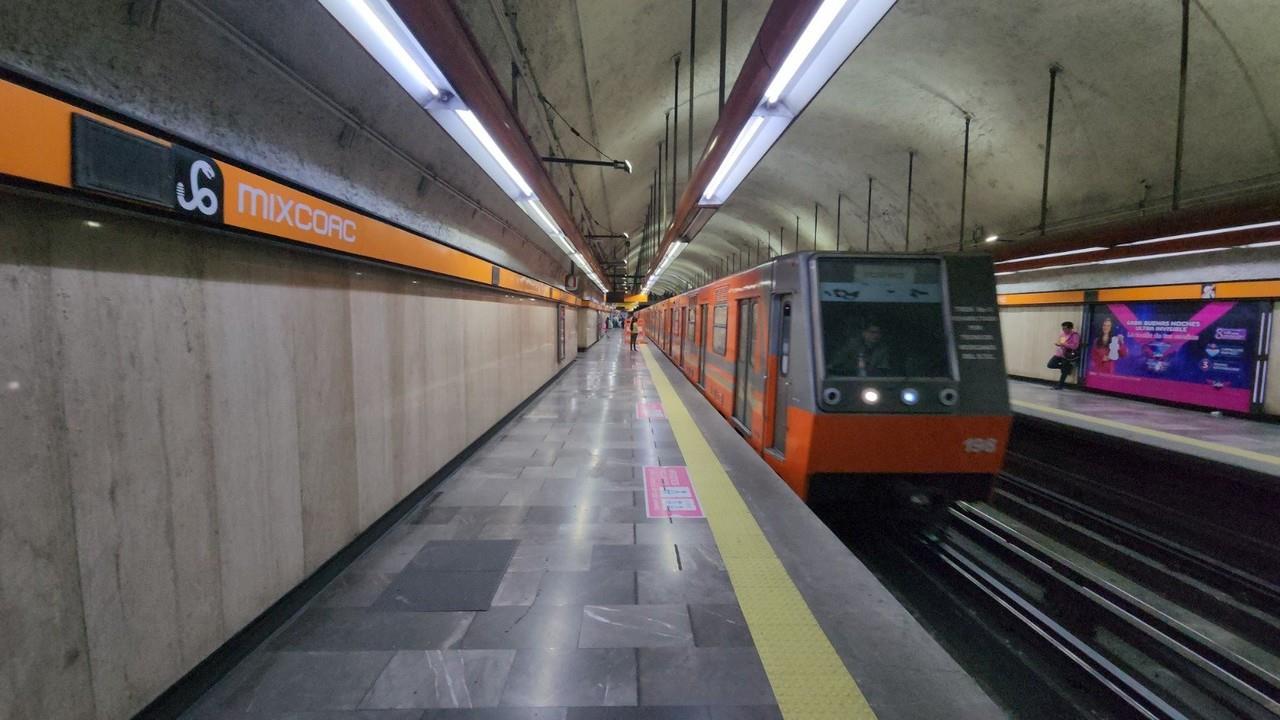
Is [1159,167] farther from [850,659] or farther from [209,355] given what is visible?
[209,355]

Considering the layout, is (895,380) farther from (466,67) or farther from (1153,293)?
(1153,293)

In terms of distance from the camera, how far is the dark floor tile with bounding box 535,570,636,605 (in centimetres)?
259

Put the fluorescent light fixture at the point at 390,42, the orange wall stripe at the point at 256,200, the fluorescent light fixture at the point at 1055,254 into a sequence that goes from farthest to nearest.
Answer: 1. the fluorescent light fixture at the point at 1055,254
2. the fluorescent light fixture at the point at 390,42
3. the orange wall stripe at the point at 256,200

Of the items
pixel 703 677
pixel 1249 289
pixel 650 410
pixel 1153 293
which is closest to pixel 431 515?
pixel 703 677

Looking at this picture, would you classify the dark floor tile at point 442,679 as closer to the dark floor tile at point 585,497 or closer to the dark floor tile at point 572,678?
the dark floor tile at point 572,678

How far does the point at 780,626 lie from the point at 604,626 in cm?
86

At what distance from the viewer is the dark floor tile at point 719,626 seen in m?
2.24

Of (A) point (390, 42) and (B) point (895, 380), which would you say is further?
(B) point (895, 380)

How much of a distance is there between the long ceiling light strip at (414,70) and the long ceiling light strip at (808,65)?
155 centimetres

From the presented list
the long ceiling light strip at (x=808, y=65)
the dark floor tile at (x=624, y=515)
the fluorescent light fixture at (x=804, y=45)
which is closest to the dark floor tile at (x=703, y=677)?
the dark floor tile at (x=624, y=515)

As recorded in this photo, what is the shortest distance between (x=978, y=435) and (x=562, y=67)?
5495 millimetres

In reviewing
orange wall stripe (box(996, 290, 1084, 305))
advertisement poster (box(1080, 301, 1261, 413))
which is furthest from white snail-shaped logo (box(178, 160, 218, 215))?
orange wall stripe (box(996, 290, 1084, 305))

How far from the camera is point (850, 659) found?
2062 millimetres

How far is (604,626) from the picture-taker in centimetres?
238
